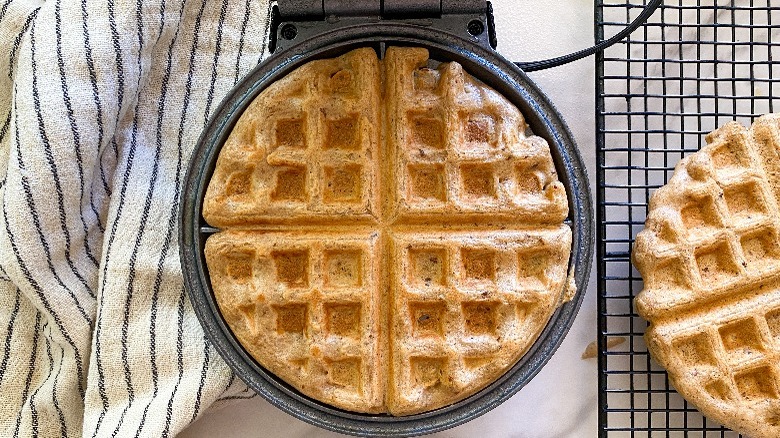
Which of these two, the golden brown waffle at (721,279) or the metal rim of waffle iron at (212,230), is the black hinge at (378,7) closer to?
the metal rim of waffle iron at (212,230)

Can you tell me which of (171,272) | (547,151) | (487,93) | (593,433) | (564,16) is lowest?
(593,433)

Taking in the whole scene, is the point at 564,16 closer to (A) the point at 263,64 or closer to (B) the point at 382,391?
(A) the point at 263,64

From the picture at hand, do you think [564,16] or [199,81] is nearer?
[199,81]

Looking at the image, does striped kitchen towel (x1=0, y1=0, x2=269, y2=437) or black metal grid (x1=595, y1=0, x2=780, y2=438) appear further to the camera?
black metal grid (x1=595, y1=0, x2=780, y2=438)

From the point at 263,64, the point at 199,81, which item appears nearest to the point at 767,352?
the point at 263,64

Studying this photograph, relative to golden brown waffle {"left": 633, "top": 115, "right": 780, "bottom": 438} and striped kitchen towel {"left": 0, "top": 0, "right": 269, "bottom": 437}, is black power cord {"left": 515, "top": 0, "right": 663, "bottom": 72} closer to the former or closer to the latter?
golden brown waffle {"left": 633, "top": 115, "right": 780, "bottom": 438}

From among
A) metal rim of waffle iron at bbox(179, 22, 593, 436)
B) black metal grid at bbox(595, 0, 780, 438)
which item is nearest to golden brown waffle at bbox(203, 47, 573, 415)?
metal rim of waffle iron at bbox(179, 22, 593, 436)

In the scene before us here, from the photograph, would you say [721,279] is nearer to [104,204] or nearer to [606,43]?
[606,43]

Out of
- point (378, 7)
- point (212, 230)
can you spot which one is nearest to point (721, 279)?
point (378, 7)
